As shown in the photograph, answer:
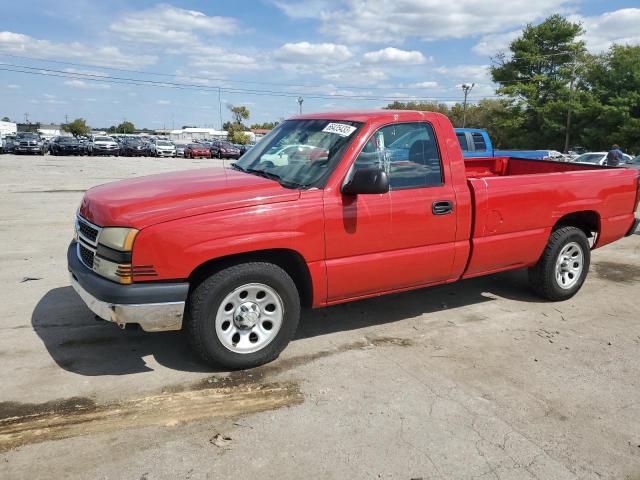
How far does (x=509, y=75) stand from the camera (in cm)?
5159

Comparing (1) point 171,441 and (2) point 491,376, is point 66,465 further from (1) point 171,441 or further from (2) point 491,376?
(2) point 491,376

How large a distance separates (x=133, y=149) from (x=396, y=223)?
42.8m

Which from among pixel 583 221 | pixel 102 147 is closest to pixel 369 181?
pixel 583 221

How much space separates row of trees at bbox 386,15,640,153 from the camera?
1623 inches

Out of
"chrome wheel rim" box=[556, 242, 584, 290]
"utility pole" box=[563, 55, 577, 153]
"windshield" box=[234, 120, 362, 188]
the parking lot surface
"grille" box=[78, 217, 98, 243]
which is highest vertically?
"utility pole" box=[563, 55, 577, 153]

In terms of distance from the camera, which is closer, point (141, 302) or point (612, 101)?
point (141, 302)

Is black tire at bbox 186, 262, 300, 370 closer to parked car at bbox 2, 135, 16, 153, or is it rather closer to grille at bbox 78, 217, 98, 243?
grille at bbox 78, 217, 98, 243

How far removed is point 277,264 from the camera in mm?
4027

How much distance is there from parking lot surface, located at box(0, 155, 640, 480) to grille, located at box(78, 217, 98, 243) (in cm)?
96

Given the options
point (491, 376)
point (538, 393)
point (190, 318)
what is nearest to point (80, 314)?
point (190, 318)

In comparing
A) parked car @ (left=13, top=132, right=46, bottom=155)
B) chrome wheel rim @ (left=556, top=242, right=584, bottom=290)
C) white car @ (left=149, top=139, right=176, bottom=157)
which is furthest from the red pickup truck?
white car @ (left=149, top=139, right=176, bottom=157)

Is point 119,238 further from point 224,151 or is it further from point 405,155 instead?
point 224,151

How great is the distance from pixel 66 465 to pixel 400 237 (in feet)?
9.17

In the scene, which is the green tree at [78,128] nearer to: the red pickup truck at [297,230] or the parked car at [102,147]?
the parked car at [102,147]
